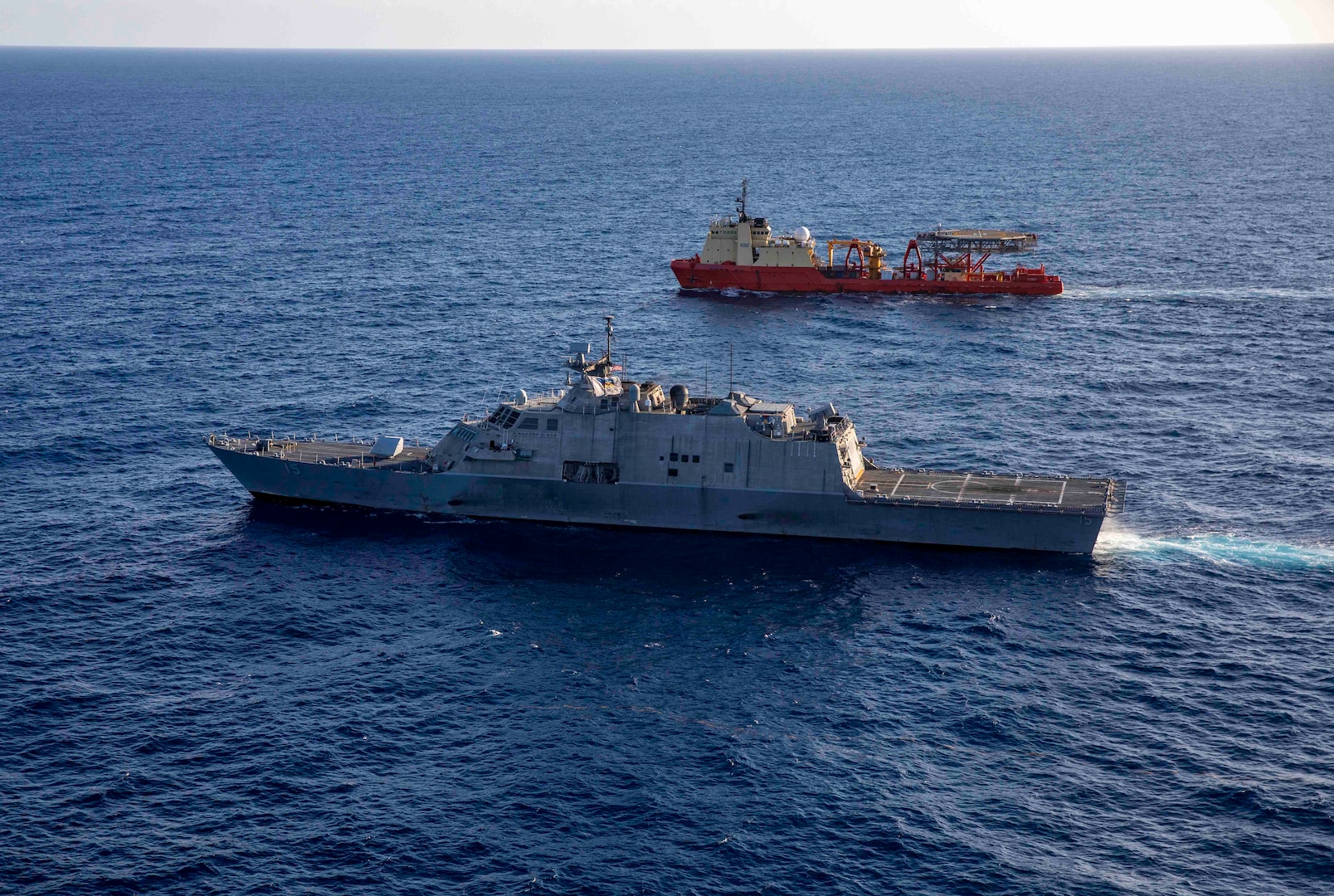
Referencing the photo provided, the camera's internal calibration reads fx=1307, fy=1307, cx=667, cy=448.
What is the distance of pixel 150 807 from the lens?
47.3 metres

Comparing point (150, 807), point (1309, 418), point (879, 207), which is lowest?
point (150, 807)

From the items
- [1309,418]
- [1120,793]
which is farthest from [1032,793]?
[1309,418]

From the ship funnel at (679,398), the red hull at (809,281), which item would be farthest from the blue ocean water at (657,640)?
the red hull at (809,281)

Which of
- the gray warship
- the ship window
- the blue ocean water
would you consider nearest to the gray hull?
the gray warship

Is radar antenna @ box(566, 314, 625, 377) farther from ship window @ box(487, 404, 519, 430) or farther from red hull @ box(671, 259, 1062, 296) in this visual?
red hull @ box(671, 259, 1062, 296)

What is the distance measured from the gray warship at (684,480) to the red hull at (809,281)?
58290 millimetres

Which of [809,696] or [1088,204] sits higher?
[1088,204]

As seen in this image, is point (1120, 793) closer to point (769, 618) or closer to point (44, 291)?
point (769, 618)

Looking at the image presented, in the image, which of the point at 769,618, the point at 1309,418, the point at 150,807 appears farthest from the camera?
the point at 1309,418

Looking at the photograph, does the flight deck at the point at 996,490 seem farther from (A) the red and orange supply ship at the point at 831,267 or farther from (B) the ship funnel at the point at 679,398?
(A) the red and orange supply ship at the point at 831,267

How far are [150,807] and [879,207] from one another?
144 metres

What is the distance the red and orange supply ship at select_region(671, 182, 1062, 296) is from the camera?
130125mm

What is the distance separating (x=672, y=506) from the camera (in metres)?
72.1

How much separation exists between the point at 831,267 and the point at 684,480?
67.6 meters
